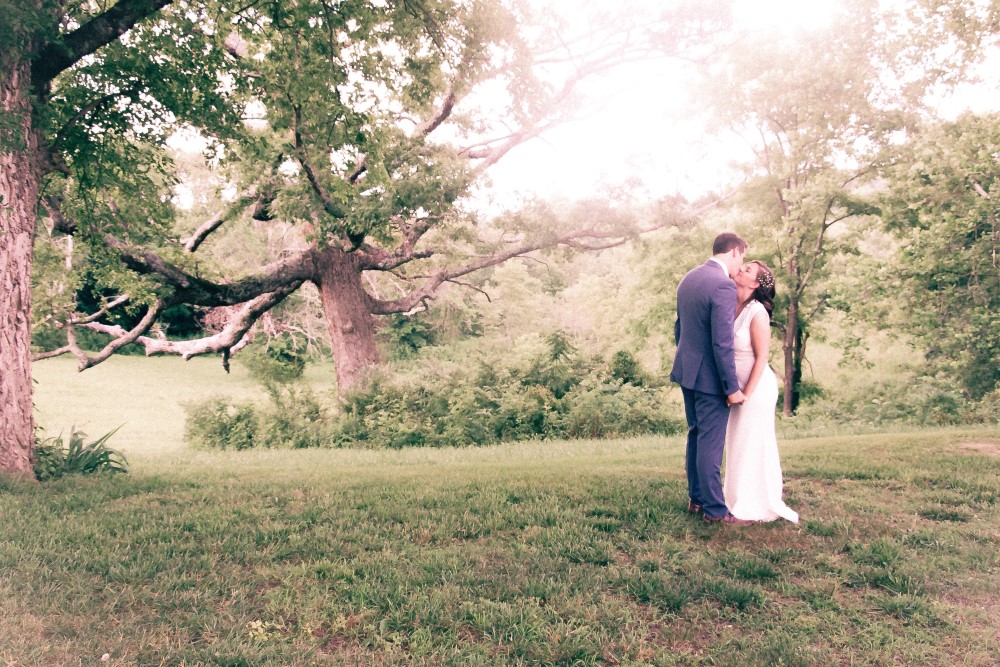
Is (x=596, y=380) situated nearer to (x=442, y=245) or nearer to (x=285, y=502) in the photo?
(x=442, y=245)

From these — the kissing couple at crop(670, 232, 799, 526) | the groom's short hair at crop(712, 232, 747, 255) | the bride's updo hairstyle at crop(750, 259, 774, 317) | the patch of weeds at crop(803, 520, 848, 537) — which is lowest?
the patch of weeds at crop(803, 520, 848, 537)

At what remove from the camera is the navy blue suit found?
5.09 metres

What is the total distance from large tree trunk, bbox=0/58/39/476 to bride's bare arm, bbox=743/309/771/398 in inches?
312

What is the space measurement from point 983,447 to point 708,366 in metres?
6.17

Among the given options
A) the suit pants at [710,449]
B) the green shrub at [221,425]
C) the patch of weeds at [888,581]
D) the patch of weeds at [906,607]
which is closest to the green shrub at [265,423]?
the green shrub at [221,425]

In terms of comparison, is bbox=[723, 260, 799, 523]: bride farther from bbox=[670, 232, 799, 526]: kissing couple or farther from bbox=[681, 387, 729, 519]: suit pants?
bbox=[681, 387, 729, 519]: suit pants

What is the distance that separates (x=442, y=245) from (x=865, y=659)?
17.2 meters

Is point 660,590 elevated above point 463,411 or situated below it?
below

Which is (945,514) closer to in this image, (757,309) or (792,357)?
(757,309)

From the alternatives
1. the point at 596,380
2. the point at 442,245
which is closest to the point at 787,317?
the point at 596,380

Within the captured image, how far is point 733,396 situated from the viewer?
513cm

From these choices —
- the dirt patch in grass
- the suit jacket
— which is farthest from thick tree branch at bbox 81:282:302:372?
Result: the dirt patch in grass

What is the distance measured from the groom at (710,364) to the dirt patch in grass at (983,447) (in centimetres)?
541

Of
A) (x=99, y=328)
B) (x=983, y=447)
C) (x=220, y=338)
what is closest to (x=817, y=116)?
(x=983, y=447)
